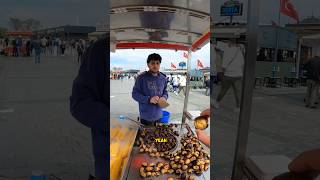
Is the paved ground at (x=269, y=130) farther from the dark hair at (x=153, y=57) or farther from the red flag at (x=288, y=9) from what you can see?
the dark hair at (x=153, y=57)

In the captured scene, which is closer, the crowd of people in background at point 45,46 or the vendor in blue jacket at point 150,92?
the vendor in blue jacket at point 150,92

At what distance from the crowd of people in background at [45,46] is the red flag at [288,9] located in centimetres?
262

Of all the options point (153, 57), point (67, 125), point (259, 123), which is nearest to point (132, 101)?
point (153, 57)

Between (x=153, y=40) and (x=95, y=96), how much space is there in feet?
1.58

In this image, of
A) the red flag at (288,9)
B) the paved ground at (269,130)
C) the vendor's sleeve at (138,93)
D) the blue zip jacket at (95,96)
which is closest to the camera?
the vendor's sleeve at (138,93)

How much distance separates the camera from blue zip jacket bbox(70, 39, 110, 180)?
2270mm

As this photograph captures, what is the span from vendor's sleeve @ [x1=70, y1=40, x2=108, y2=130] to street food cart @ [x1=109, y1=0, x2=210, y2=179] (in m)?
0.23

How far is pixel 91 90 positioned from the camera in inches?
91.8

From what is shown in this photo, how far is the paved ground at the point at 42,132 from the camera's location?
4031 mm

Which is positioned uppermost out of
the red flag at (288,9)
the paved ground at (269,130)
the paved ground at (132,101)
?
the red flag at (288,9)

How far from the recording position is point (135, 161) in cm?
219

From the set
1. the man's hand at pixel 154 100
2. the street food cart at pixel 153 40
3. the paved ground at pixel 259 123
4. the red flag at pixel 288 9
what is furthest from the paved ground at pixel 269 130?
the man's hand at pixel 154 100

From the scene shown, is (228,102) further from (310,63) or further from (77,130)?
(77,130)

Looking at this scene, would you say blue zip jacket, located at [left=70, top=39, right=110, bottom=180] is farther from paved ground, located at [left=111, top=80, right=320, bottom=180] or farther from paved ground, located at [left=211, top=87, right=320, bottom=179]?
paved ground, located at [left=211, top=87, right=320, bottom=179]
